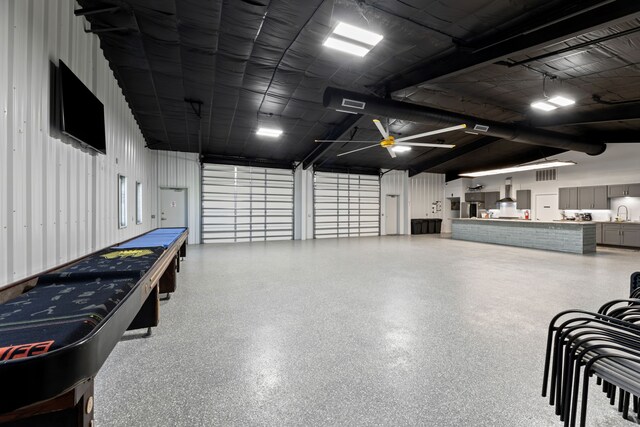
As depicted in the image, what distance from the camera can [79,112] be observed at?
290 centimetres

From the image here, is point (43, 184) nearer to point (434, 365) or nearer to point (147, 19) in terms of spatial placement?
point (147, 19)

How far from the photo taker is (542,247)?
934 centimetres

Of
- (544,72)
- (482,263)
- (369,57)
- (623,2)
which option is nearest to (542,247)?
(482,263)

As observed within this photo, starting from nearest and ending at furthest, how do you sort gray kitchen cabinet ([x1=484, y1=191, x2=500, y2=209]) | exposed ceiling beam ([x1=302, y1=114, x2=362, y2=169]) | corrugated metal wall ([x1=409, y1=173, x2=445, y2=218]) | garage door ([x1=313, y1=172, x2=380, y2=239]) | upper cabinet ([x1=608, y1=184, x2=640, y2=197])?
1. exposed ceiling beam ([x1=302, y1=114, x2=362, y2=169])
2. upper cabinet ([x1=608, y1=184, x2=640, y2=197])
3. garage door ([x1=313, y1=172, x2=380, y2=239])
4. gray kitchen cabinet ([x1=484, y1=191, x2=500, y2=209])
5. corrugated metal wall ([x1=409, y1=173, x2=445, y2=218])

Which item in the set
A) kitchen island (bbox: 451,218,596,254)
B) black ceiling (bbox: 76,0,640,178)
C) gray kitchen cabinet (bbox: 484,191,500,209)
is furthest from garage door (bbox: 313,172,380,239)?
gray kitchen cabinet (bbox: 484,191,500,209)

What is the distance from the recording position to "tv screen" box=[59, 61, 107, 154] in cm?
→ 259

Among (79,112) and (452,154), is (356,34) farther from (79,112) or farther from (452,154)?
(452,154)

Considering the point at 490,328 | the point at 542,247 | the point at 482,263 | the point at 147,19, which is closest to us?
the point at 490,328

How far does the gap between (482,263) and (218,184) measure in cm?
913

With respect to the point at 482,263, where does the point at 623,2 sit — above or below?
above

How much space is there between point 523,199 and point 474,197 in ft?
7.97

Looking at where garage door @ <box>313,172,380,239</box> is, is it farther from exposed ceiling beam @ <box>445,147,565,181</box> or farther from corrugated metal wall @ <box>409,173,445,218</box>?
exposed ceiling beam @ <box>445,147,565,181</box>

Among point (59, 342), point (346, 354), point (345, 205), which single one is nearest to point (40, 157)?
point (59, 342)

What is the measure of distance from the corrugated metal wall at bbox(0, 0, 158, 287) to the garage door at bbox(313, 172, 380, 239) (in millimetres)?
9489
